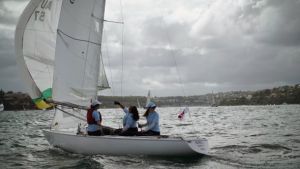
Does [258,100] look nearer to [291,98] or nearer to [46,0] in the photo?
[291,98]

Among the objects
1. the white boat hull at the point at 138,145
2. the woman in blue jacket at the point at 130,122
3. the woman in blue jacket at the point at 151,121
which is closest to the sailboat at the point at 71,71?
the white boat hull at the point at 138,145

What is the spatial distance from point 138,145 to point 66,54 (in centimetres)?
509

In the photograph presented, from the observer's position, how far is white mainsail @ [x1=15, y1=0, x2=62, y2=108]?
50.7ft

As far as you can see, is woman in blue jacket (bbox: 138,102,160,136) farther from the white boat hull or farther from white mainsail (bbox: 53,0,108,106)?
white mainsail (bbox: 53,0,108,106)

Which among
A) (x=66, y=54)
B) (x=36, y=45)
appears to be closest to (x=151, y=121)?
(x=66, y=54)

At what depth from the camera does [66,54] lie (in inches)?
557

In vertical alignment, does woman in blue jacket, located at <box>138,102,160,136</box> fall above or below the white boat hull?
above

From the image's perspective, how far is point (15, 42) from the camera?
15797 mm

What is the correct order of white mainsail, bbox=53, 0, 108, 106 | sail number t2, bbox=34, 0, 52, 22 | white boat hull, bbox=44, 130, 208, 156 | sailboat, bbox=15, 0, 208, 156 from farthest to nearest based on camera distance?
sail number t2, bbox=34, 0, 52, 22 < white mainsail, bbox=53, 0, 108, 106 < sailboat, bbox=15, 0, 208, 156 < white boat hull, bbox=44, 130, 208, 156

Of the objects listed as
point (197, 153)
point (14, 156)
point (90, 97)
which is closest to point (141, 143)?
point (197, 153)

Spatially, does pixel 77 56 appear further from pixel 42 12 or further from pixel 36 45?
pixel 42 12

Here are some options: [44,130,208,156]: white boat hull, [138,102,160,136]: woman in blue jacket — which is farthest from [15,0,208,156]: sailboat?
[138,102,160,136]: woman in blue jacket

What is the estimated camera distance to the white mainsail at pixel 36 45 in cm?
1546

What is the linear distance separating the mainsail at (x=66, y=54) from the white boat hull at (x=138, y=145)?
7.43 feet
